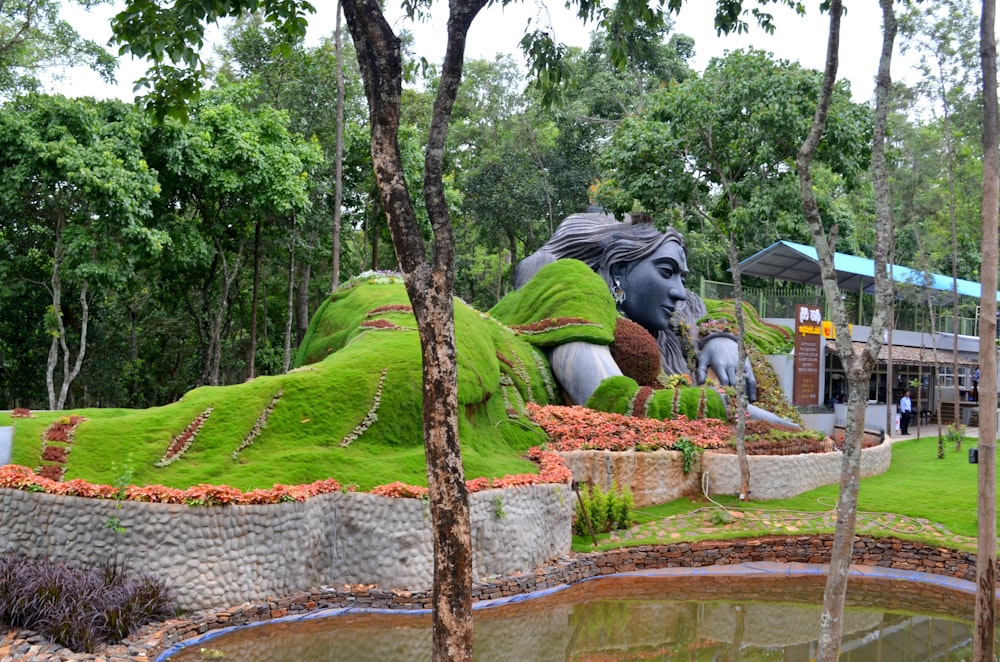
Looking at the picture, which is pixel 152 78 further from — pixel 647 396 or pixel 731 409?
pixel 731 409

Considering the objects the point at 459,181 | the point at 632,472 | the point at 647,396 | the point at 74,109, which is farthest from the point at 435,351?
the point at 459,181

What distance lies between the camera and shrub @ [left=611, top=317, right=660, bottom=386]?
636 inches

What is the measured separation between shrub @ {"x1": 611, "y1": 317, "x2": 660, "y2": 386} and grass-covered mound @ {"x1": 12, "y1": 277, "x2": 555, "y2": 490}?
3679mm

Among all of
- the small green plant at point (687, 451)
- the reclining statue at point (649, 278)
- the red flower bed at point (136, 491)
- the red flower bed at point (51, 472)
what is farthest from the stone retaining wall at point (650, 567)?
the reclining statue at point (649, 278)

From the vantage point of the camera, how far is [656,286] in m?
17.5

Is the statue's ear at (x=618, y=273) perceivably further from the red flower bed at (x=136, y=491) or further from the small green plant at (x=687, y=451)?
the red flower bed at (x=136, y=491)

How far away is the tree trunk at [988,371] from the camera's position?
7.20 m

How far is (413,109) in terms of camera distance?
2722 centimetres

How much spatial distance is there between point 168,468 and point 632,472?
6.58 meters

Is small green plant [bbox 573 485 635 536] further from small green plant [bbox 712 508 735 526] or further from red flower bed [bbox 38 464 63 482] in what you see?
red flower bed [bbox 38 464 63 482]

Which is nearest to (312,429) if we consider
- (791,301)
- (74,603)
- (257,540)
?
(257,540)

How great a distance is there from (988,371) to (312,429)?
684 cm

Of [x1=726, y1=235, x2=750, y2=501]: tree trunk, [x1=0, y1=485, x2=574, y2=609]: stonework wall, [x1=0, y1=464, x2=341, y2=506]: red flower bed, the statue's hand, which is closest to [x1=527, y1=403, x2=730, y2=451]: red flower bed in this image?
[x1=726, y1=235, x2=750, y2=501]: tree trunk

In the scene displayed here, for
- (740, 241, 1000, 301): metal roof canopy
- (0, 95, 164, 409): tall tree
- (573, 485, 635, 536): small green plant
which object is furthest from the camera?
(740, 241, 1000, 301): metal roof canopy
